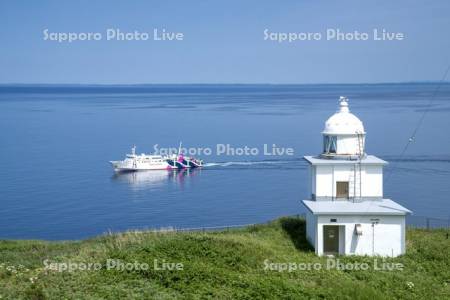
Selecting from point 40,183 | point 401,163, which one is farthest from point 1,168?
point 401,163

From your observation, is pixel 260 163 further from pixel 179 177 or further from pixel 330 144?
pixel 330 144

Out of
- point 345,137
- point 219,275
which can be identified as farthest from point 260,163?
point 219,275

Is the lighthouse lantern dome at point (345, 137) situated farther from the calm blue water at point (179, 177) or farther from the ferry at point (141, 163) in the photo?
the ferry at point (141, 163)

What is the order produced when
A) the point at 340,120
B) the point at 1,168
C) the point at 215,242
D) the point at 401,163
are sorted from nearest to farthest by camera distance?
1. the point at 215,242
2. the point at 340,120
3. the point at 401,163
4. the point at 1,168

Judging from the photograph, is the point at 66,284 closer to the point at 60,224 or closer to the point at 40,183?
the point at 60,224

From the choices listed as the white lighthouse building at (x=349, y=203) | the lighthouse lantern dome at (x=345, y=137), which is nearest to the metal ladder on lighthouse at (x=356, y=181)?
the white lighthouse building at (x=349, y=203)

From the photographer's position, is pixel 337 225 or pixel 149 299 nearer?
pixel 149 299

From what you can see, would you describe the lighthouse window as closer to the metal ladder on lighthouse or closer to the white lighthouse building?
the white lighthouse building
